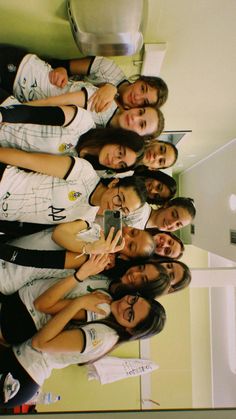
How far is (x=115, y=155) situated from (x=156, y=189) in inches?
22.5

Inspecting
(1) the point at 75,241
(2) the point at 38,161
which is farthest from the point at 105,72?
(1) the point at 75,241

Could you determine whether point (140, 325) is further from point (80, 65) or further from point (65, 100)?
point (80, 65)

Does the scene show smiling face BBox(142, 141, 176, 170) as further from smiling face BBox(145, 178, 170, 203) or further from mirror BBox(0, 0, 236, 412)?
mirror BBox(0, 0, 236, 412)

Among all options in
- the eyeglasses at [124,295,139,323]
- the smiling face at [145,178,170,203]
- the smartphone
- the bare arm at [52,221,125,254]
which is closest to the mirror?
the smiling face at [145,178,170,203]

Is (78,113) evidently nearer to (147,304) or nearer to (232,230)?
(147,304)

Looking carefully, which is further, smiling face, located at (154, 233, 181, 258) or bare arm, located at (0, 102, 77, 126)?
smiling face, located at (154, 233, 181, 258)

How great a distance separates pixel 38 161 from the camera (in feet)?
3.92

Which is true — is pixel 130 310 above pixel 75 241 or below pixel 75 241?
Result: below

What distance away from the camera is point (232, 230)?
7.65ft

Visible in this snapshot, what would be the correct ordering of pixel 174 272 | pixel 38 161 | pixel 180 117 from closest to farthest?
pixel 38 161, pixel 174 272, pixel 180 117

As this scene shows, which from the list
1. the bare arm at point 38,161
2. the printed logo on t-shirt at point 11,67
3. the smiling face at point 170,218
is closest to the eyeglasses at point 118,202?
the bare arm at point 38,161

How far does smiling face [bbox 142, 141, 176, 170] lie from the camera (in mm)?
1718

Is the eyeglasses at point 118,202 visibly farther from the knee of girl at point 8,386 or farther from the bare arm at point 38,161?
the knee of girl at point 8,386

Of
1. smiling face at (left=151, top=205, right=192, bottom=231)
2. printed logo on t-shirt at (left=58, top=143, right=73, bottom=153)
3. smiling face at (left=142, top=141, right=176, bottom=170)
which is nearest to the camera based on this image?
printed logo on t-shirt at (left=58, top=143, right=73, bottom=153)
